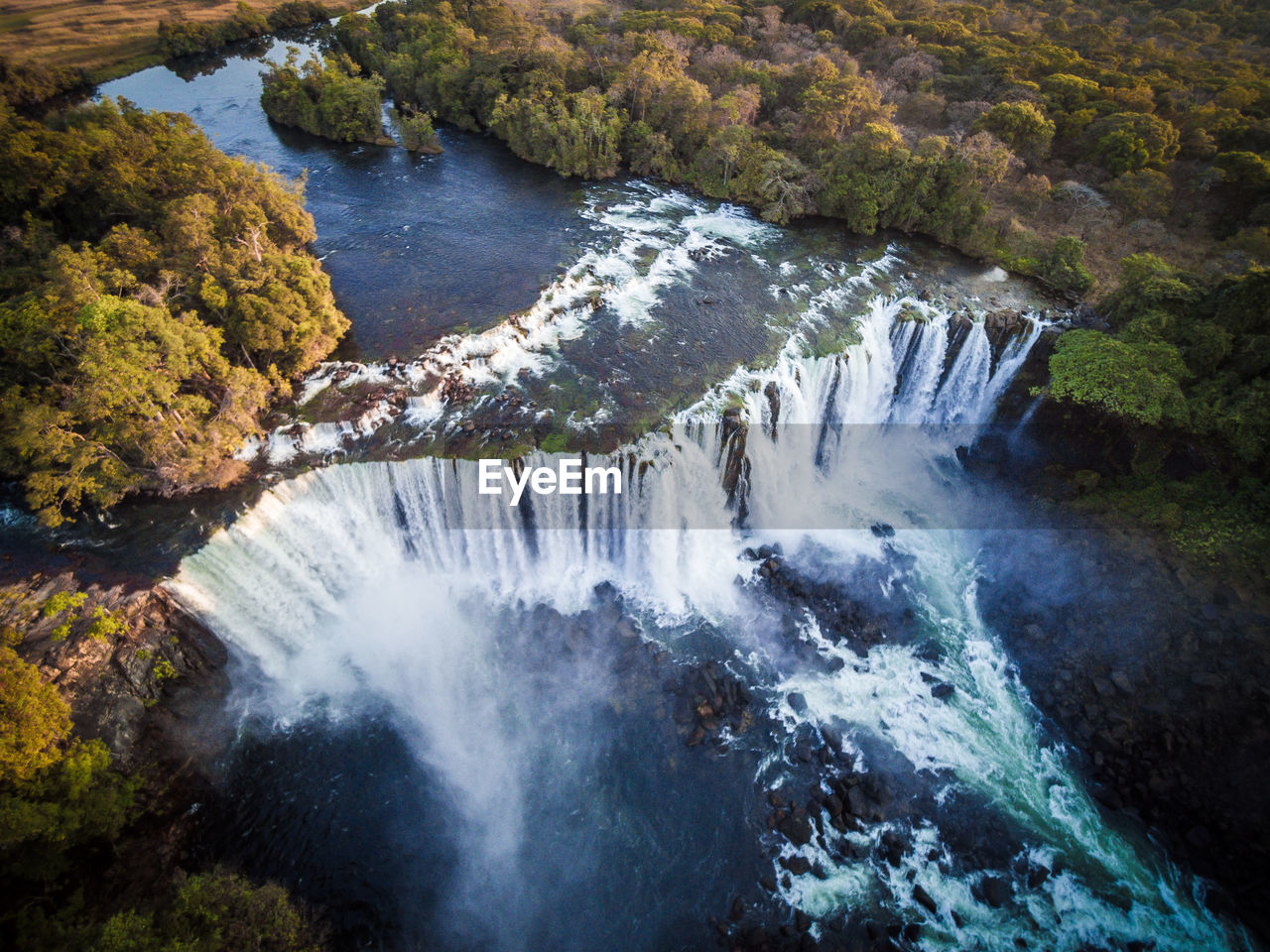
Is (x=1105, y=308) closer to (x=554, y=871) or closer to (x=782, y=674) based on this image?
(x=782, y=674)

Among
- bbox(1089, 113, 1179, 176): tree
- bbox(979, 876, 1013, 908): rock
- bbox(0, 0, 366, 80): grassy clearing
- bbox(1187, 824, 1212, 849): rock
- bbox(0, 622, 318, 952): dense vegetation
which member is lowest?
bbox(979, 876, 1013, 908): rock

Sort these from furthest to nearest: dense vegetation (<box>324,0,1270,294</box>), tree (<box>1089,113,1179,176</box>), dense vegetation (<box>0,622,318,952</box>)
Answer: tree (<box>1089,113,1179,176</box>) < dense vegetation (<box>324,0,1270,294</box>) < dense vegetation (<box>0,622,318,952</box>)

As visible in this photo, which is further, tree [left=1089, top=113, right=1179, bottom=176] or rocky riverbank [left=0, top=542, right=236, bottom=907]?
tree [left=1089, top=113, right=1179, bottom=176]

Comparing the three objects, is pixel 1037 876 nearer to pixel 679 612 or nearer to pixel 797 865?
pixel 797 865

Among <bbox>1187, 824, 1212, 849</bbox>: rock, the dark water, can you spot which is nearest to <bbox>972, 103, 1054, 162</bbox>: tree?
the dark water

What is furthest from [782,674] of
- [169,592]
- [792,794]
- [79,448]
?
[79,448]

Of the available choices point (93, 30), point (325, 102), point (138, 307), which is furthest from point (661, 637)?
point (93, 30)

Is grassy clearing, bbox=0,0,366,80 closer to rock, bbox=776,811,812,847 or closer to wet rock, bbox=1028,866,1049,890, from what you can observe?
rock, bbox=776,811,812,847
